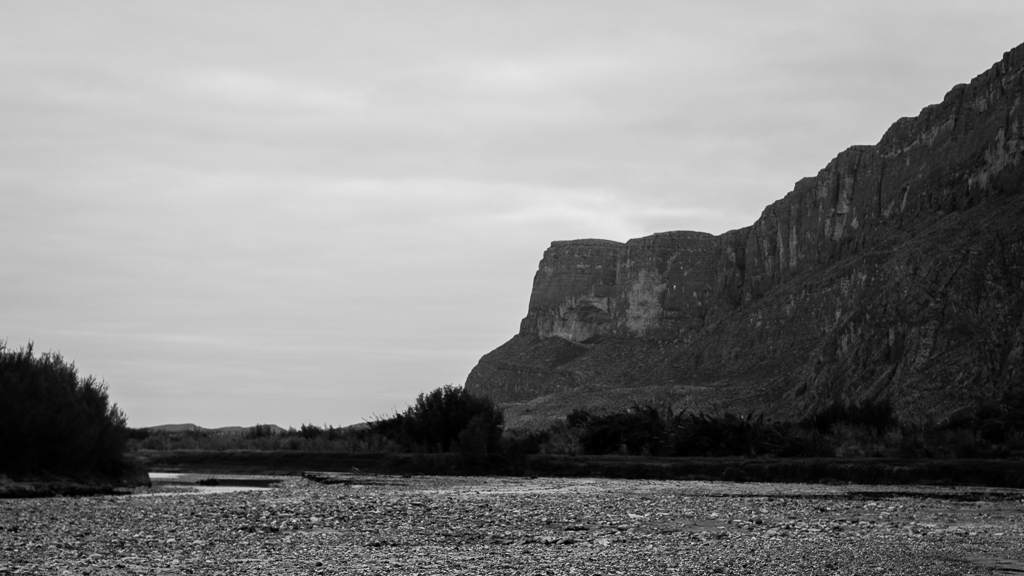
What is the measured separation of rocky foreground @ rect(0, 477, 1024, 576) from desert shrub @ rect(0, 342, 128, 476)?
338 cm

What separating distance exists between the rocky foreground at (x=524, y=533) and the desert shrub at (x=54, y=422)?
3.38m

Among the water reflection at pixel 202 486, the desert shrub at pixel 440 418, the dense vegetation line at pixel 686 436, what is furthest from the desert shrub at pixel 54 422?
the desert shrub at pixel 440 418

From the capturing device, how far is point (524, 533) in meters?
17.3

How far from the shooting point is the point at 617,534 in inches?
671

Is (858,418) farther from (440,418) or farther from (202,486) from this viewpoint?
(202,486)

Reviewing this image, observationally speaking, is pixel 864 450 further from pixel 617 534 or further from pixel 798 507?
pixel 617 534

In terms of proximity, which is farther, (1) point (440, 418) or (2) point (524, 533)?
(1) point (440, 418)

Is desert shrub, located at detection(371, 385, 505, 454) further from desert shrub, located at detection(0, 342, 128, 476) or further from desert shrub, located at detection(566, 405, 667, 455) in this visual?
desert shrub, located at detection(0, 342, 128, 476)

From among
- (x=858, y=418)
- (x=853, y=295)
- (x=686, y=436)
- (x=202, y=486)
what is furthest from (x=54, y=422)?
(x=853, y=295)

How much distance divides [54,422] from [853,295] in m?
68.8

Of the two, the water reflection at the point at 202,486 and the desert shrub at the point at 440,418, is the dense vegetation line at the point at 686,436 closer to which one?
the desert shrub at the point at 440,418

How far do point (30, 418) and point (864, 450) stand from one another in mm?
24726

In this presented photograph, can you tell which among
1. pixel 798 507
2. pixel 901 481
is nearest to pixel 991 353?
pixel 901 481

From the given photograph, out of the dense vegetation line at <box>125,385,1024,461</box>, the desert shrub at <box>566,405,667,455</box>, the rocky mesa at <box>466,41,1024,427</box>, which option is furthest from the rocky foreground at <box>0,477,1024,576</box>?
the rocky mesa at <box>466,41,1024,427</box>
